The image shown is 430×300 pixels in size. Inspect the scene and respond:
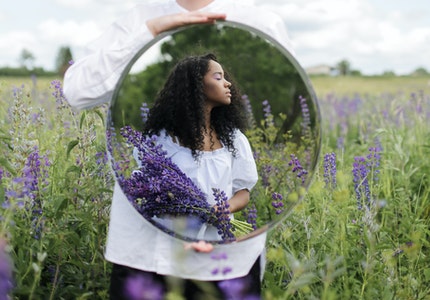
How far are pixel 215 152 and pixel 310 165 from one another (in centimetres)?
30

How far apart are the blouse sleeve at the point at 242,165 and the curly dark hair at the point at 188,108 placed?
0.25 feet

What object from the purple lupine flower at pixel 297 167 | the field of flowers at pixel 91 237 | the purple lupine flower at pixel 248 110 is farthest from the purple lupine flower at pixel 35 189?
the purple lupine flower at pixel 297 167

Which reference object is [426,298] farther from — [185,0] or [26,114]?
[26,114]

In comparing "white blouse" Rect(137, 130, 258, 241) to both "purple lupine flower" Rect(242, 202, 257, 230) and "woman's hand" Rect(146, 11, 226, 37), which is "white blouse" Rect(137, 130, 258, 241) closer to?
"purple lupine flower" Rect(242, 202, 257, 230)

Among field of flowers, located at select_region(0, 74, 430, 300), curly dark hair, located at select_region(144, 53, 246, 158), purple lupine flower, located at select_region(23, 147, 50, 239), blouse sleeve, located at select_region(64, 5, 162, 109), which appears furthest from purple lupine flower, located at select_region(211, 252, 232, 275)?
purple lupine flower, located at select_region(23, 147, 50, 239)

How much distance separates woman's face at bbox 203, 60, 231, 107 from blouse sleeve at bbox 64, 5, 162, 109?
0.21 metres

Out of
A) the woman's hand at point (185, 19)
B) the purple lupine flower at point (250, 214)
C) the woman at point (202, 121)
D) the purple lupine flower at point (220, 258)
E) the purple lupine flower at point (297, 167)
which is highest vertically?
the woman's hand at point (185, 19)

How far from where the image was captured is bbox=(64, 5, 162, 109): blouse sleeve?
1.72 metres

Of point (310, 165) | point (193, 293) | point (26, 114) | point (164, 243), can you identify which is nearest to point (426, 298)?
point (310, 165)

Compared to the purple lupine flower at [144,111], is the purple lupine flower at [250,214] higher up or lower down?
lower down

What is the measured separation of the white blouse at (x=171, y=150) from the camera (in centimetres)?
173

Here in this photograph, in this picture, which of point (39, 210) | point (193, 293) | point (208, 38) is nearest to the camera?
point (208, 38)

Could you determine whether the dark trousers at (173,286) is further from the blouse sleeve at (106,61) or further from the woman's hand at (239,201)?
the blouse sleeve at (106,61)

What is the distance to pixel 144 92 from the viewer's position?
71.6 inches
